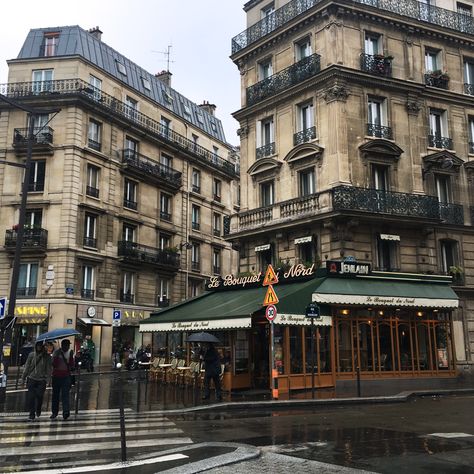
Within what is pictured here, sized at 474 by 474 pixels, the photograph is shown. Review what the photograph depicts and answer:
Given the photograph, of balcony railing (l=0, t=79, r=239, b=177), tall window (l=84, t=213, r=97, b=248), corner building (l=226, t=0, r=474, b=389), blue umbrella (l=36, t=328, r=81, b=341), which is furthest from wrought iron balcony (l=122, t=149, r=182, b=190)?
blue umbrella (l=36, t=328, r=81, b=341)

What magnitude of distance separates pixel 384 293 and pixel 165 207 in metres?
23.8

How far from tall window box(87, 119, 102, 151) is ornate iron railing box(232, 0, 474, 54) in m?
12.3

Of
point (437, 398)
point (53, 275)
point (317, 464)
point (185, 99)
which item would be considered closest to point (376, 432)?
point (317, 464)

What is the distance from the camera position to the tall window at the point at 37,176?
32.6 m

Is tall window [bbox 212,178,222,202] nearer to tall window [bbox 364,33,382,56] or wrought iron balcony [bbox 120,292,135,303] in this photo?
wrought iron balcony [bbox 120,292,135,303]

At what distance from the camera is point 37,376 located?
12156mm

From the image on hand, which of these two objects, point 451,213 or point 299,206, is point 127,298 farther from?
point 451,213

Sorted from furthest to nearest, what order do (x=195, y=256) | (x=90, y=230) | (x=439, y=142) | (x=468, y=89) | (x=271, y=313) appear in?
(x=195, y=256)
(x=90, y=230)
(x=468, y=89)
(x=439, y=142)
(x=271, y=313)

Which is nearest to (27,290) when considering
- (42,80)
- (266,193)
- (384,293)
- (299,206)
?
(42,80)

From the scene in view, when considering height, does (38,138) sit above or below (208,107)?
below

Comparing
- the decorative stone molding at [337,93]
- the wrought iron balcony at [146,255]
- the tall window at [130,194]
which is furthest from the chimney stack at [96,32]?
the decorative stone molding at [337,93]

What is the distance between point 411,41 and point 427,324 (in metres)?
12.4

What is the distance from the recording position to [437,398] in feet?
54.7

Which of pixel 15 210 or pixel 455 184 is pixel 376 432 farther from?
pixel 15 210
